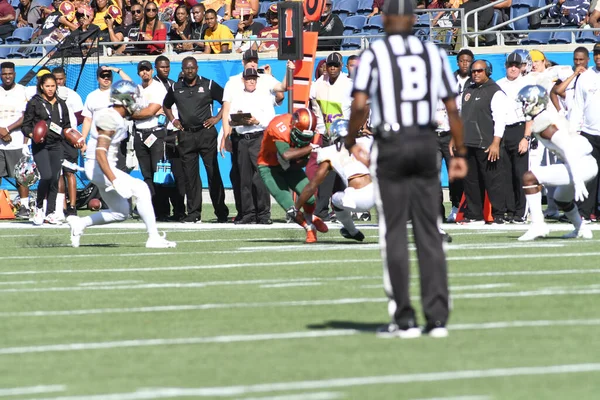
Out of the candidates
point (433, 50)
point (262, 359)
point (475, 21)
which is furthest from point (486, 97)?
point (262, 359)

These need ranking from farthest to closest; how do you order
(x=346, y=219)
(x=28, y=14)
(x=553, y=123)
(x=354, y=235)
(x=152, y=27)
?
(x=28, y=14) < (x=152, y=27) < (x=354, y=235) < (x=346, y=219) < (x=553, y=123)

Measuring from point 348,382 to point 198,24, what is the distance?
18.2m

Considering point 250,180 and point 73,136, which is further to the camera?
point 250,180

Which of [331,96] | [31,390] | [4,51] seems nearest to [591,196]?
[331,96]

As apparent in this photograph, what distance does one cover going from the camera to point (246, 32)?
23891mm

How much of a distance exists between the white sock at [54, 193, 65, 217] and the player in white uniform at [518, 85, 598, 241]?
7296mm

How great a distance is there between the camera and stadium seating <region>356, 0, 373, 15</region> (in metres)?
24.6

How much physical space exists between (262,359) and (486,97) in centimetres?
1031

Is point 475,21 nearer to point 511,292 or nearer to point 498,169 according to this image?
point 498,169

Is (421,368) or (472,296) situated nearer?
(421,368)

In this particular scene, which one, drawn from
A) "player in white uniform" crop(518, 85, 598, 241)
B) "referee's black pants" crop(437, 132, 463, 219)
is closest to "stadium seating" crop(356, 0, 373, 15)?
"referee's black pants" crop(437, 132, 463, 219)

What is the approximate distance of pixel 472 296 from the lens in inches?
365

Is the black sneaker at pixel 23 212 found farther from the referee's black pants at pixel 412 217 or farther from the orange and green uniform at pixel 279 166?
the referee's black pants at pixel 412 217

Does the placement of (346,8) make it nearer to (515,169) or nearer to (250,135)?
(250,135)
